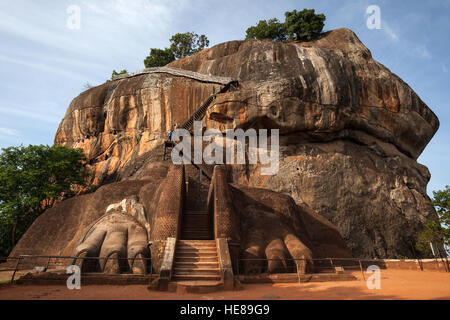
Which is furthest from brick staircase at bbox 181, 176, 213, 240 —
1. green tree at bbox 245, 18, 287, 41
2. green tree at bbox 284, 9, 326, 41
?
green tree at bbox 245, 18, 287, 41

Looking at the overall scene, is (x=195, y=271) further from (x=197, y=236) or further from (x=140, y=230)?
(x=140, y=230)

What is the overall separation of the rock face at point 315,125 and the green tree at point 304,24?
3.14 meters

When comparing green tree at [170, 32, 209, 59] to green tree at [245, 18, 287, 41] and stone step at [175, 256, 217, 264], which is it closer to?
green tree at [245, 18, 287, 41]

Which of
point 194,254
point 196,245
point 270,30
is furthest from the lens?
point 270,30

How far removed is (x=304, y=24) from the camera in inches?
1231

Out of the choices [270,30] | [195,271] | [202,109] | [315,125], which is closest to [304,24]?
[270,30]

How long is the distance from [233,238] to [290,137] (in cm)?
1469

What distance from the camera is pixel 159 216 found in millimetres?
10164

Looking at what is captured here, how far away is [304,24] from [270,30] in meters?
5.83

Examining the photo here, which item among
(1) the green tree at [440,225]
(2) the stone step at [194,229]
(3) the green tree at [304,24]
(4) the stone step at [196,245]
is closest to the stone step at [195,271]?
(4) the stone step at [196,245]

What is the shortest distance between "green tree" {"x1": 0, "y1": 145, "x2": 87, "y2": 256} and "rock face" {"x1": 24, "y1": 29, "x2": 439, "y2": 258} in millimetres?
4143

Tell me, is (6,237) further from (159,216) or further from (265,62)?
(265,62)

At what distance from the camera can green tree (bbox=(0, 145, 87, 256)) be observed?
19.0m

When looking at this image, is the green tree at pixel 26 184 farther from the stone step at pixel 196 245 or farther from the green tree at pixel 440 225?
the green tree at pixel 440 225
